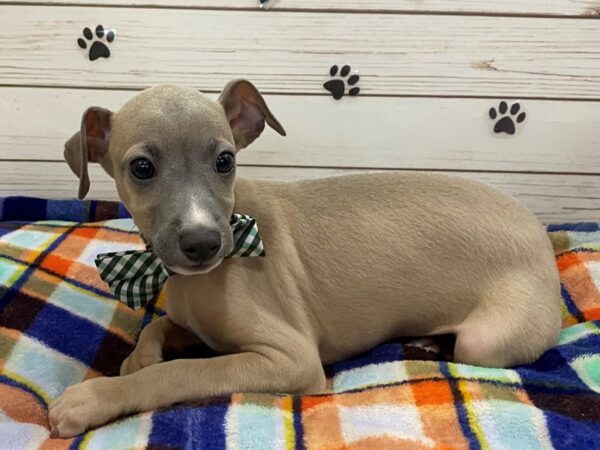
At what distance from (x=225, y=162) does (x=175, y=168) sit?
0.17m

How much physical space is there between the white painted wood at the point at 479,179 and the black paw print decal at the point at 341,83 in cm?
45

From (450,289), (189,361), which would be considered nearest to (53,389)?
(189,361)

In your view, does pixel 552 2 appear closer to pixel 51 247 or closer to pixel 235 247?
pixel 235 247

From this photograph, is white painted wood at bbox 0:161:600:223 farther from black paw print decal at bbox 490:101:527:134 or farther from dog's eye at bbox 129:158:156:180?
dog's eye at bbox 129:158:156:180

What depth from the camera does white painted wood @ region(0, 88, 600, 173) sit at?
317cm

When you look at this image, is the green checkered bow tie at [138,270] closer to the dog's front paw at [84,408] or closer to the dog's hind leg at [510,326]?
the dog's front paw at [84,408]

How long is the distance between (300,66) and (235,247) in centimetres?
149

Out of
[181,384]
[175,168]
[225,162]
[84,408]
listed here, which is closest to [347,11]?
[225,162]

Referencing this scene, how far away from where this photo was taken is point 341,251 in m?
2.19

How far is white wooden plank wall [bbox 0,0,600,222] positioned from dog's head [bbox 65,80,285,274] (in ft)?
3.99

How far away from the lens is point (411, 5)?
2979 millimetres

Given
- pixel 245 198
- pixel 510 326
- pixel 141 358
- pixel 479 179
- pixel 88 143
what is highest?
pixel 88 143

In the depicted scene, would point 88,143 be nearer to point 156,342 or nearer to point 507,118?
point 156,342

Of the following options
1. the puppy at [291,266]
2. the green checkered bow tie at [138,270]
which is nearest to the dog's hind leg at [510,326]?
the puppy at [291,266]
